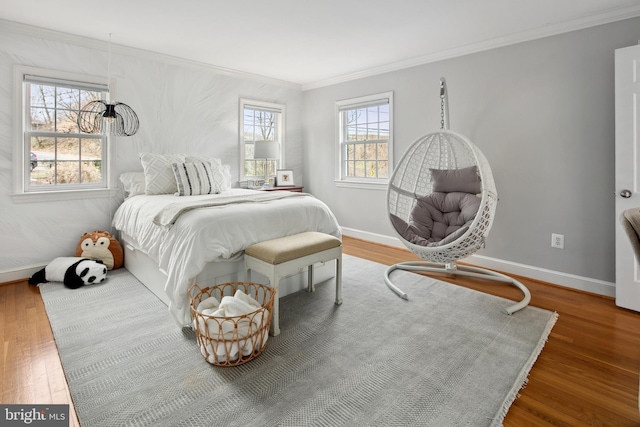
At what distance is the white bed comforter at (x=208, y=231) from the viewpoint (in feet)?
7.24

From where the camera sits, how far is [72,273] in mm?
3018

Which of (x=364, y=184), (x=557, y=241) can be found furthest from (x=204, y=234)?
(x=557, y=241)

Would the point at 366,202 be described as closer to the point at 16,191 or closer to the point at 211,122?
the point at 211,122

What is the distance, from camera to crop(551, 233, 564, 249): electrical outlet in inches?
123

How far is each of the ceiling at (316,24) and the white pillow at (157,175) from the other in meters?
1.21

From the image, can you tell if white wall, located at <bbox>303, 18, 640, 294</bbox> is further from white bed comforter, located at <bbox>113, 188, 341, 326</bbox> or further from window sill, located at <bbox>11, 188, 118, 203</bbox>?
window sill, located at <bbox>11, 188, 118, 203</bbox>

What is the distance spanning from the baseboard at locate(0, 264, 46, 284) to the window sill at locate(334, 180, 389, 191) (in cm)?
361

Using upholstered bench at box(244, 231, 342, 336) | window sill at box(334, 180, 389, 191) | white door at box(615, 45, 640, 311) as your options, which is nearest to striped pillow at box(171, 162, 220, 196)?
upholstered bench at box(244, 231, 342, 336)

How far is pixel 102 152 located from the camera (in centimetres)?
371

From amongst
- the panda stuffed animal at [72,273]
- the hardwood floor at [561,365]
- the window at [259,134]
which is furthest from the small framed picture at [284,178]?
the hardwood floor at [561,365]

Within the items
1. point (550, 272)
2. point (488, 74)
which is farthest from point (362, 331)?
point (488, 74)

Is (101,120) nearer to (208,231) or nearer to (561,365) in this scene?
(208,231)

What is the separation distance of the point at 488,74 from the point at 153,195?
11.9 feet

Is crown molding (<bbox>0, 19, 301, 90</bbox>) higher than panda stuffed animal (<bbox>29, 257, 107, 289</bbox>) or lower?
higher
